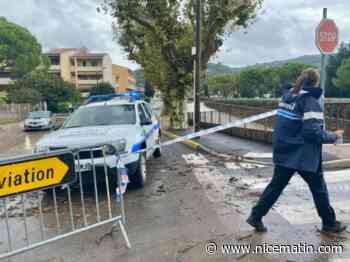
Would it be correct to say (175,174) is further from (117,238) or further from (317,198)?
(317,198)

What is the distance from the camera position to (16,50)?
58.3 m

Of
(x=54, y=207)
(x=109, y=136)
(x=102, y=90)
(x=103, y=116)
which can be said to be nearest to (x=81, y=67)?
(x=102, y=90)

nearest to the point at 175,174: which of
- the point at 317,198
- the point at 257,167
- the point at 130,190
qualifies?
the point at 130,190

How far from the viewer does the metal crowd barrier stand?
343cm

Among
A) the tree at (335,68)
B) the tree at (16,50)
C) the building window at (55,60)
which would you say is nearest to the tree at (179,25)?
the tree at (335,68)

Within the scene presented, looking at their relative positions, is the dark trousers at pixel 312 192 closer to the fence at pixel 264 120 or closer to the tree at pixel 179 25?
the fence at pixel 264 120

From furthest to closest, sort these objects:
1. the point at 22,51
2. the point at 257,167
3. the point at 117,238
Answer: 1. the point at 22,51
2. the point at 257,167
3. the point at 117,238

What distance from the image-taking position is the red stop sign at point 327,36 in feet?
20.4

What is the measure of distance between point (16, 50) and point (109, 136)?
198ft

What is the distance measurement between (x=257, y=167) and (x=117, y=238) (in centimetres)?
456

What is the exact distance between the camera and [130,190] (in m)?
6.39

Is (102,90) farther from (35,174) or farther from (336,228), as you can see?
(336,228)

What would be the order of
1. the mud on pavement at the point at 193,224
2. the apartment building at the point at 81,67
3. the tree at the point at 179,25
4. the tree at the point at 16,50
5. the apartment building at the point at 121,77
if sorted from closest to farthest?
the mud on pavement at the point at 193,224 < the tree at the point at 179,25 < the tree at the point at 16,50 < the apartment building at the point at 81,67 < the apartment building at the point at 121,77
